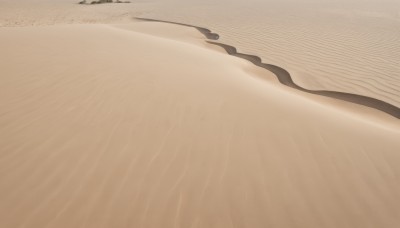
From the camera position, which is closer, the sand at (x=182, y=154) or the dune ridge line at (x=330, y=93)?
the sand at (x=182, y=154)

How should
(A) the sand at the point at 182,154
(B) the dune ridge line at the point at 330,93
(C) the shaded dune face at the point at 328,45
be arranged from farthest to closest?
(C) the shaded dune face at the point at 328,45, (B) the dune ridge line at the point at 330,93, (A) the sand at the point at 182,154

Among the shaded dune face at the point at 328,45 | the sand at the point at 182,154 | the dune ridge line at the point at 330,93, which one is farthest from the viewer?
the shaded dune face at the point at 328,45

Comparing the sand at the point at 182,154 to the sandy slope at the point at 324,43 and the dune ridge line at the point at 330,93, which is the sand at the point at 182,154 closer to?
the dune ridge line at the point at 330,93

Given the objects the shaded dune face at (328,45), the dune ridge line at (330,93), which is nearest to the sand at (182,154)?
the dune ridge line at (330,93)

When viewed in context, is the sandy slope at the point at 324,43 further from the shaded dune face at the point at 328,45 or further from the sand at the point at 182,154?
the sand at the point at 182,154

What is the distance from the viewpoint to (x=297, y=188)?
2.41 metres

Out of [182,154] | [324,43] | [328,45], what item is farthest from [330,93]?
[324,43]

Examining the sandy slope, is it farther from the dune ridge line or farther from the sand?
the sand

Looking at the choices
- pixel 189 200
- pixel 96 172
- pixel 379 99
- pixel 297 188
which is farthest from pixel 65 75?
pixel 379 99

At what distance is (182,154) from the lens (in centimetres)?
276

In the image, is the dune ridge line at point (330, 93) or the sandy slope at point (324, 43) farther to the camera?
the sandy slope at point (324, 43)

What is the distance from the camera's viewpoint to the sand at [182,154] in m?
2.19

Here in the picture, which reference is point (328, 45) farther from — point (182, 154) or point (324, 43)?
point (182, 154)

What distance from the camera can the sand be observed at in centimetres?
219
